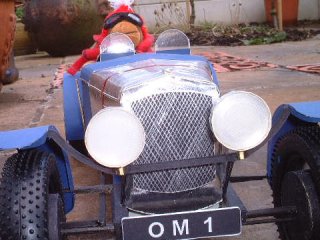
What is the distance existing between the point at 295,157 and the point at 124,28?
5.70 feet

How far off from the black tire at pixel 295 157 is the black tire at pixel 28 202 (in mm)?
988

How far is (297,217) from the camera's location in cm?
265

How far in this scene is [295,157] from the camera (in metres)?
2.78

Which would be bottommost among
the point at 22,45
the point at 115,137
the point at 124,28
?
the point at 22,45

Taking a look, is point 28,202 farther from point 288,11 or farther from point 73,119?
point 288,11

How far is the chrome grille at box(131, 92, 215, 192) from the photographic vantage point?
256 cm

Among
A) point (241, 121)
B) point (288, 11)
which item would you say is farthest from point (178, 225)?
point (288, 11)

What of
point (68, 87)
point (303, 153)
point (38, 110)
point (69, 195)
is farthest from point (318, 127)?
point (38, 110)

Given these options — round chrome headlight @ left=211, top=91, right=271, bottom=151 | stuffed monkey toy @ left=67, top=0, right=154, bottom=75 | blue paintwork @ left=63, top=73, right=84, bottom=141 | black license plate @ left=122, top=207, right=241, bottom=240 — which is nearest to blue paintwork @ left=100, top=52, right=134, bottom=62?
blue paintwork @ left=63, top=73, right=84, bottom=141

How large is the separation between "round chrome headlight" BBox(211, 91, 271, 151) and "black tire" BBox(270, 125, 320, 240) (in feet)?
0.82

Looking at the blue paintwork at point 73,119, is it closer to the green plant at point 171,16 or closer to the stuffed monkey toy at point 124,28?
the stuffed monkey toy at point 124,28

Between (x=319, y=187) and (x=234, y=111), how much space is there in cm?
47

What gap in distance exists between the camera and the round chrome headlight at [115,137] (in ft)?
7.70

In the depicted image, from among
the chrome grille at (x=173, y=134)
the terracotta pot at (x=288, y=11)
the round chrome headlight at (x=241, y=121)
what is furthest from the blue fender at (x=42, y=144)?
the terracotta pot at (x=288, y=11)
